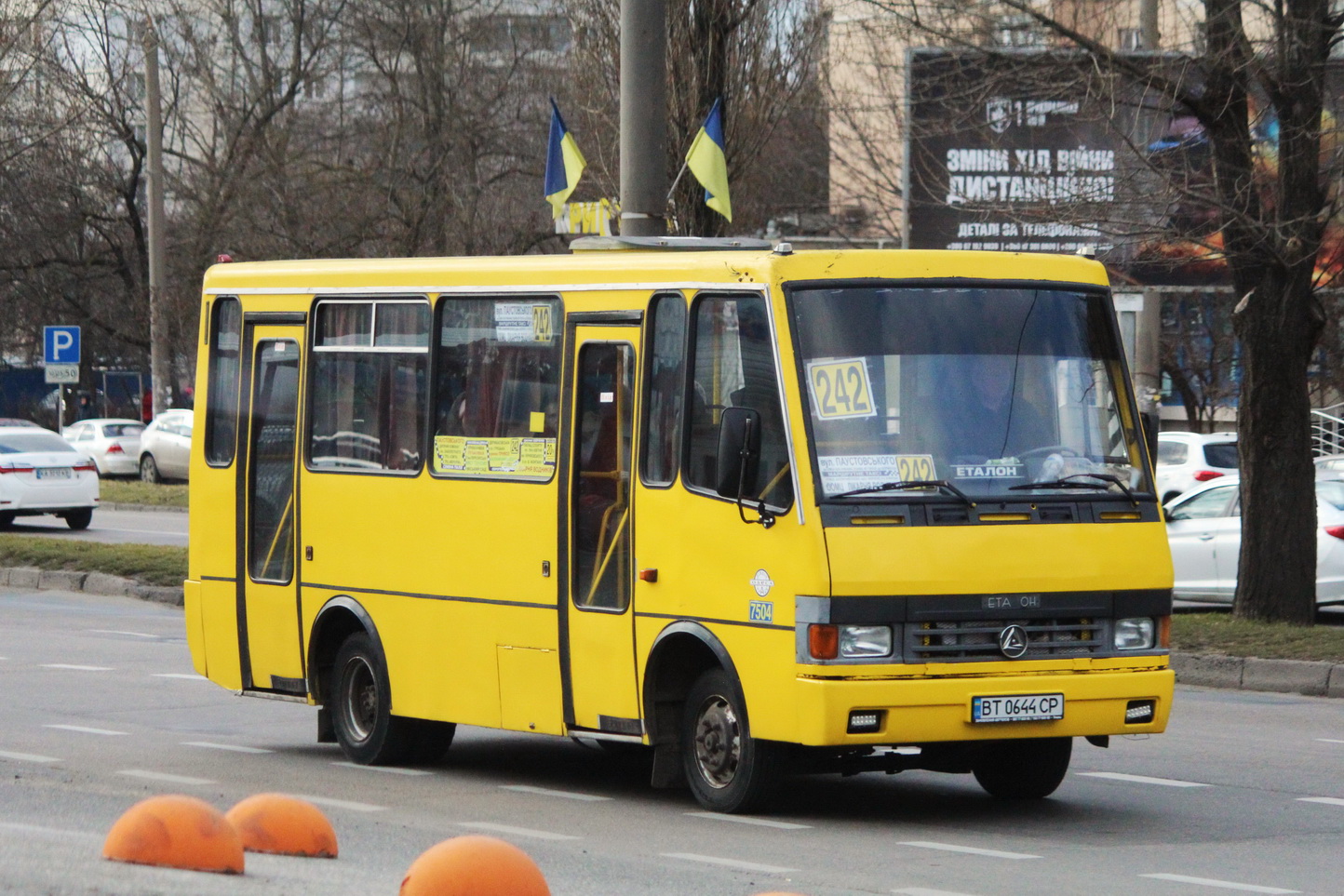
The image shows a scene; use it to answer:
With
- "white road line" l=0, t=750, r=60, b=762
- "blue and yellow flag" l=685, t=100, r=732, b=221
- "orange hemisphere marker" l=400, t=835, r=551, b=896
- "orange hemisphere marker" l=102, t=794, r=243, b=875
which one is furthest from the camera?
"blue and yellow flag" l=685, t=100, r=732, b=221

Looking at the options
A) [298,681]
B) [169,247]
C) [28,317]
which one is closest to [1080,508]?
[298,681]

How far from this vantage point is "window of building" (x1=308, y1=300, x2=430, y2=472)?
36.6ft

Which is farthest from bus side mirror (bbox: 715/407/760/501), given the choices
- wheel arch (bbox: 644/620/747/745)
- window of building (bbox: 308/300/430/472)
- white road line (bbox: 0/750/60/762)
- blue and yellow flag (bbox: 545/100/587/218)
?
blue and yellow flag (bbox: 545/100/587/218)

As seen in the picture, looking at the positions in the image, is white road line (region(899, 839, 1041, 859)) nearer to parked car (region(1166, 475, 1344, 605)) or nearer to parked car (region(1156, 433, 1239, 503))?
parked car (region(1166, 475, 1344, 605))

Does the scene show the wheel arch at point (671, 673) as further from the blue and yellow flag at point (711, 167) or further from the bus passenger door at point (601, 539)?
the blue and yellow flag at point (711, 167)

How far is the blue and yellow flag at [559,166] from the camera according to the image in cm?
1772

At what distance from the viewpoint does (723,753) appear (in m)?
9.34

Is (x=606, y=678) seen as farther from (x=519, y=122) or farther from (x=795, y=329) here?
(x=519, y=122)

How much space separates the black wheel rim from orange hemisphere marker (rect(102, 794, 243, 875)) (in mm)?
2978

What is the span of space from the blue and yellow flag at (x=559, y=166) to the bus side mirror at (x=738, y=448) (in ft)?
29.4

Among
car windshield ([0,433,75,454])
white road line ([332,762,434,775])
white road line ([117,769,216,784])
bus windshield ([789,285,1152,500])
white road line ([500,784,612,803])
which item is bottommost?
white road line ([332,762,434,775])

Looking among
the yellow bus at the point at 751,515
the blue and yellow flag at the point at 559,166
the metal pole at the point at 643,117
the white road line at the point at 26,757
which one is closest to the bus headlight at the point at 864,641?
the yellow bus at the point at 751,515

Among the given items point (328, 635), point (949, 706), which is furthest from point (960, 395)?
point (328, 635)

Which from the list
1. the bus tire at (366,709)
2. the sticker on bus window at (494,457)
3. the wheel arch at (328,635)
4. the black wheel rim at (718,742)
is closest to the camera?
the black wheel rim at (718,742)
